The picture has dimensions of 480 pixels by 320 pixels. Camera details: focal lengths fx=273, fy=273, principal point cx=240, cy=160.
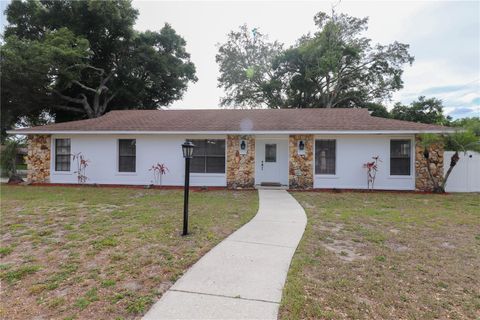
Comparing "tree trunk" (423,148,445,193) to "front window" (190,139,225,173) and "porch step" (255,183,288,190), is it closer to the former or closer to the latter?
"porch step" (255,183,288,190)

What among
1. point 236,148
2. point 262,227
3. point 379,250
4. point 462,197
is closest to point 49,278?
point 262,227

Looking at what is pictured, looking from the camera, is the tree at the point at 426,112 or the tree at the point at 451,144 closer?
the tree at the point at 451,144

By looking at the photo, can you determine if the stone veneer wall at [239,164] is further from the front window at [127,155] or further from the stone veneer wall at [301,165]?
the front window at [127,155]

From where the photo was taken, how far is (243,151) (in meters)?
11.8

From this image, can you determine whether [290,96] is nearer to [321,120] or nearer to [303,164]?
[321,120]

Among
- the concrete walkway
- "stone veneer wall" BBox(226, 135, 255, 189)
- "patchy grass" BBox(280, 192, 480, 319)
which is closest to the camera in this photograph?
the concrete walkway

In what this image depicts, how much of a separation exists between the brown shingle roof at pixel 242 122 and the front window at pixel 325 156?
0.78 meters

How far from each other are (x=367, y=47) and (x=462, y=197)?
786 inches

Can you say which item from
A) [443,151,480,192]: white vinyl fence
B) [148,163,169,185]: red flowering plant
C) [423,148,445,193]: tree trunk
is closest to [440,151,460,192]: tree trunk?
[423,148,445,193]: tree trunk

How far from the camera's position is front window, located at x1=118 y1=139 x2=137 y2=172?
12.6 metres

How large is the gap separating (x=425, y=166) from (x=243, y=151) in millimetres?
7459

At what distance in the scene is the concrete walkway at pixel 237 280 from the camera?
2623mm

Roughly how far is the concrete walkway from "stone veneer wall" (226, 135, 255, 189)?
6352mm

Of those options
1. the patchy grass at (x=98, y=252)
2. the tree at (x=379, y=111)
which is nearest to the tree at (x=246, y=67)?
the tree at (x=379, y=111)
